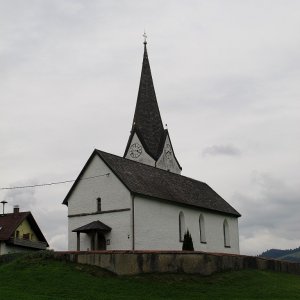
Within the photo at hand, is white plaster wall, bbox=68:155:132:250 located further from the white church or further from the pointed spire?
the pointed spire

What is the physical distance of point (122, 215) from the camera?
1688 inches

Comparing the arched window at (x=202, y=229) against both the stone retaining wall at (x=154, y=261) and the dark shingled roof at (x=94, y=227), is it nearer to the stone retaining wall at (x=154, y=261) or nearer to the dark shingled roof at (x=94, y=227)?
the dark shingled roof at (x=94, y=227)

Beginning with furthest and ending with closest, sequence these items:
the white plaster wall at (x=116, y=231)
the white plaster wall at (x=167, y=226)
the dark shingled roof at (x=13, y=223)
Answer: the dark shingled roof at (x=13, y=223) < the white plaster wall at (x=167, y=226) < the white plaster wall at (x=116, y=231)

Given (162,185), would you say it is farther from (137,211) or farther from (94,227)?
(94,227)

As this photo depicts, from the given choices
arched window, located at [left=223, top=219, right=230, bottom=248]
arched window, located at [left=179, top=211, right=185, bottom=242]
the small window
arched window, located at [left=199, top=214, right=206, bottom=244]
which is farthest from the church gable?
the small window

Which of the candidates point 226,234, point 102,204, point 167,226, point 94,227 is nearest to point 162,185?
point 167,226

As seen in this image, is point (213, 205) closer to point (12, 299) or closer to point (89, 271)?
point (89, 271)

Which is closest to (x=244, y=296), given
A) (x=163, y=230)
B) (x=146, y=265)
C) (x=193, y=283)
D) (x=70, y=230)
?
(x=193, y=283)

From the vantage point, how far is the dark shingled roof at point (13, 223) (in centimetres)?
5750

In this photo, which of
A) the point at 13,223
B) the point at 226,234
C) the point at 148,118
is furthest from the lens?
the point at 148,118

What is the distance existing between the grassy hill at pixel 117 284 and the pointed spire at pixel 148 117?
29.8 metres

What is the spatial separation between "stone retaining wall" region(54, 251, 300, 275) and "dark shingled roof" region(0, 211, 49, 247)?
23.3m

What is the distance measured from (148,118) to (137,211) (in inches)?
1014

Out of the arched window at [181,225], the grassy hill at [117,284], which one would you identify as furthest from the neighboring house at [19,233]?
the grassy hill at [117,284]
